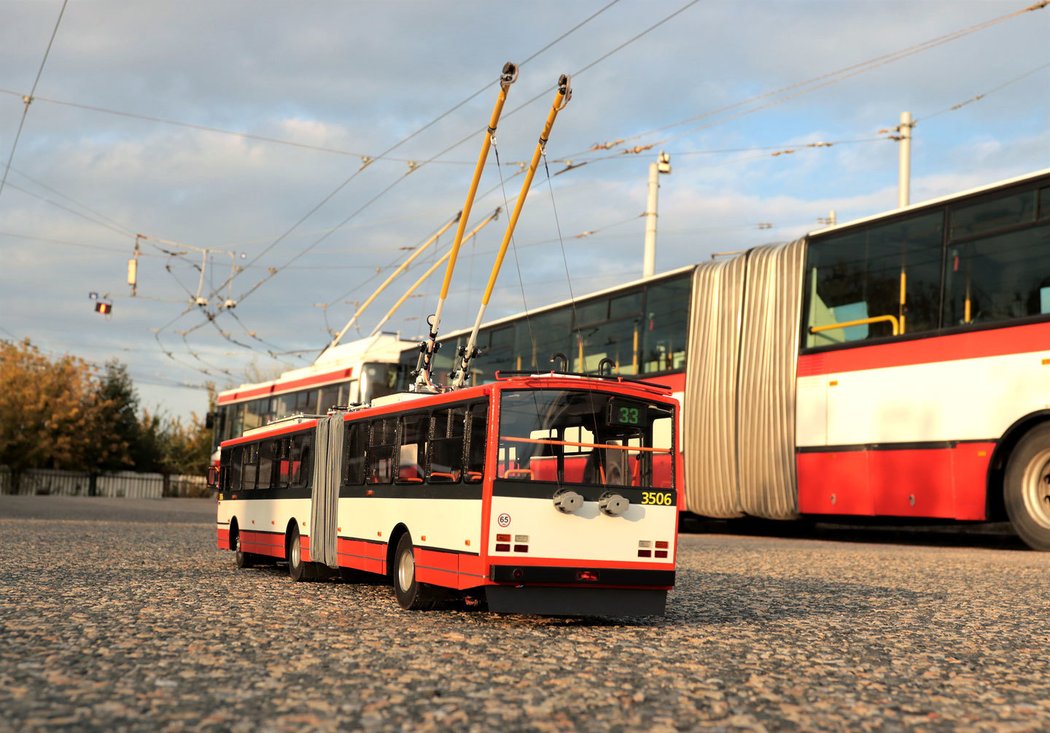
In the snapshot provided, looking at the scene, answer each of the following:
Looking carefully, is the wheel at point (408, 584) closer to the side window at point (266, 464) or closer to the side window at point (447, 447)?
the side window at point (447, 447)

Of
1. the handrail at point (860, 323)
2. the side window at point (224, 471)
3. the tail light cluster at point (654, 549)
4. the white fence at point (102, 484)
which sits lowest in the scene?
the white fence at point (102, 484)

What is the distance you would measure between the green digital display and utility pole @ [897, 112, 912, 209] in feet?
63.8

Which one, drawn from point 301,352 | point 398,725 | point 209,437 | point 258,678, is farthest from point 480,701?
point 209,437

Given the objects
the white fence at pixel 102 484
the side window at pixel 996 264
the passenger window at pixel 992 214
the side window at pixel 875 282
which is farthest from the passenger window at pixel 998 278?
the white fence at pixel 102 484

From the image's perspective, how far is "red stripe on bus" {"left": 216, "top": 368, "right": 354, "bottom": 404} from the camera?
32406 mm

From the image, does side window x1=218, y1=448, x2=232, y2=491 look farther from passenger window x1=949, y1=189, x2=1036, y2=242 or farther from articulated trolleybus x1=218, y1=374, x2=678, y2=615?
passenger window x1=949, y1=189, x2=1036, y2=242

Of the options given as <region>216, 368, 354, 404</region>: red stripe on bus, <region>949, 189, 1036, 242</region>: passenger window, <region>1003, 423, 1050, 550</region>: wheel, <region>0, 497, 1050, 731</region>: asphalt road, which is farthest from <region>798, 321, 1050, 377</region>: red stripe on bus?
<region>216, 368, 354, 404</region>: red stripe on bus

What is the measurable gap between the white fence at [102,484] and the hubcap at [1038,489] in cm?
4990

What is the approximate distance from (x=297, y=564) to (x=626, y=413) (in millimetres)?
5924

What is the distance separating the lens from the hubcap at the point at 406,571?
1115 cm

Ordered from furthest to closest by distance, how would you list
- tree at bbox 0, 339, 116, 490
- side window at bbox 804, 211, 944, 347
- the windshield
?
1. tree at bbox 0, 339, 116, 490
2. side window at bbox 804, 211, 944, 347
3. the windshield

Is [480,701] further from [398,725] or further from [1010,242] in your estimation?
[1010,242]

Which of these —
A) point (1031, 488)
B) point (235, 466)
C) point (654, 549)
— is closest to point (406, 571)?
point (654, 549)

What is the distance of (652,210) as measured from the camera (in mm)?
32250
